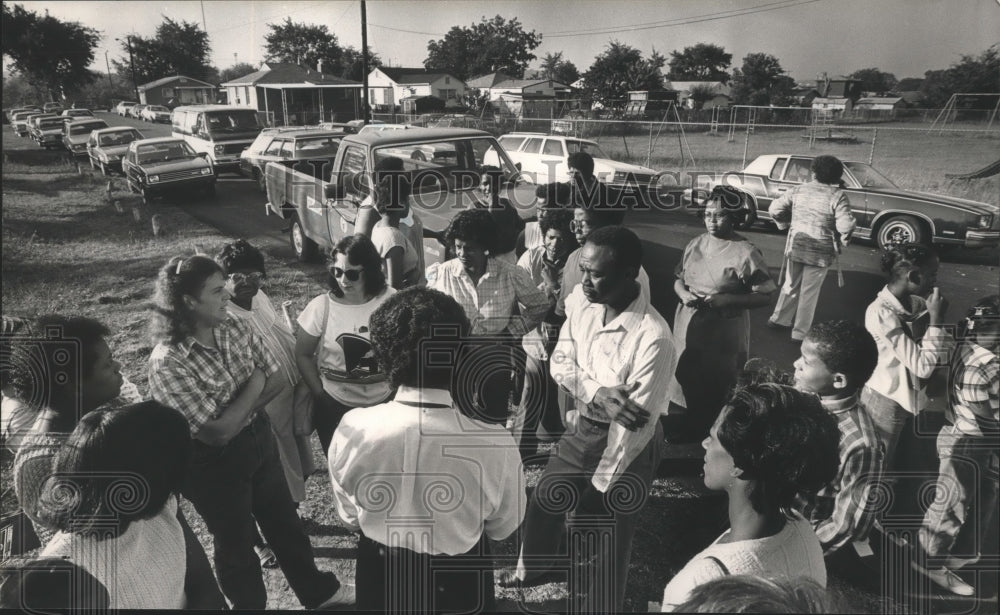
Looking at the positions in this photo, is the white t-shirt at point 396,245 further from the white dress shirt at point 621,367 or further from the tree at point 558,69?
the tree at point 558,69

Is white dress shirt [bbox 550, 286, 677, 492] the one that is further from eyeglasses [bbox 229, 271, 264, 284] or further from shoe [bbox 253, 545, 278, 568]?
shoe [bbox 253, 545, 278, 568]

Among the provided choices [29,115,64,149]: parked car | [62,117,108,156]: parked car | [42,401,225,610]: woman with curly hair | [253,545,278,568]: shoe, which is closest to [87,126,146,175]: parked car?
[62,117,108,156]: parked car

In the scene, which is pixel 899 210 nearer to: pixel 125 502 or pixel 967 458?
pixel 967 458

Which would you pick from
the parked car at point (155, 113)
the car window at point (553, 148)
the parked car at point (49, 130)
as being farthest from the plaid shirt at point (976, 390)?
the parked car at point (155, 113)

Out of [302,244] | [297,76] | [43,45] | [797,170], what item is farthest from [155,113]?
[797,170]

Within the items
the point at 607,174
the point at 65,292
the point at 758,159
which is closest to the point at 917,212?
the point at 758,159
